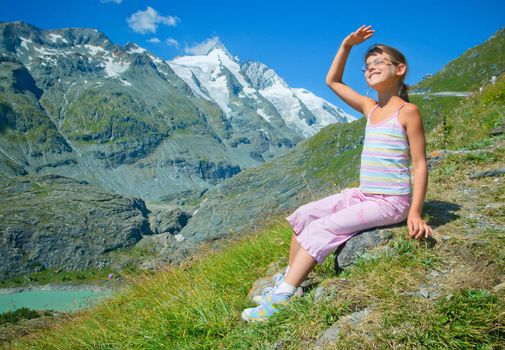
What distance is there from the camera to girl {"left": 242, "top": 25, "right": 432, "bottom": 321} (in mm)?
4883

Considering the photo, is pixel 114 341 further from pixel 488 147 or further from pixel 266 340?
pixel 488 147

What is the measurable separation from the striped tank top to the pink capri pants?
0.39 ft

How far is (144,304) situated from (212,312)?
229 cm

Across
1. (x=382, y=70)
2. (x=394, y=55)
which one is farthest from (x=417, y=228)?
(x=394, y=55)

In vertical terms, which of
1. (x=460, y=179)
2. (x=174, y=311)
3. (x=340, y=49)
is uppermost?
(x=340, y=49)

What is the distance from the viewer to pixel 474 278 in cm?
414

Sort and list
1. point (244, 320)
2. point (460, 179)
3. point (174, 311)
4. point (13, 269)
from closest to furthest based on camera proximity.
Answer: point (244, 320)
point (174, 311)
point (460, 179)
point (13, 269)

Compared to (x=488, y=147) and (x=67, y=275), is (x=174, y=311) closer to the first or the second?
(x=488, y=147)

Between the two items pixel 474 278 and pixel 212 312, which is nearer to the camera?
pixel 474 278

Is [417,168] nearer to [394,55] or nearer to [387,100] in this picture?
[387,100]

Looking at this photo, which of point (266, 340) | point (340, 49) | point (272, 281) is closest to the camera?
point (266, 340)

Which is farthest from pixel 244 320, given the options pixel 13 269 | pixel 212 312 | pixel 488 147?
pixel 13 269

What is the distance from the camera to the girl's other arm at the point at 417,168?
16.2ft

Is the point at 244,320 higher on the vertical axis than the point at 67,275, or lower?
higher
